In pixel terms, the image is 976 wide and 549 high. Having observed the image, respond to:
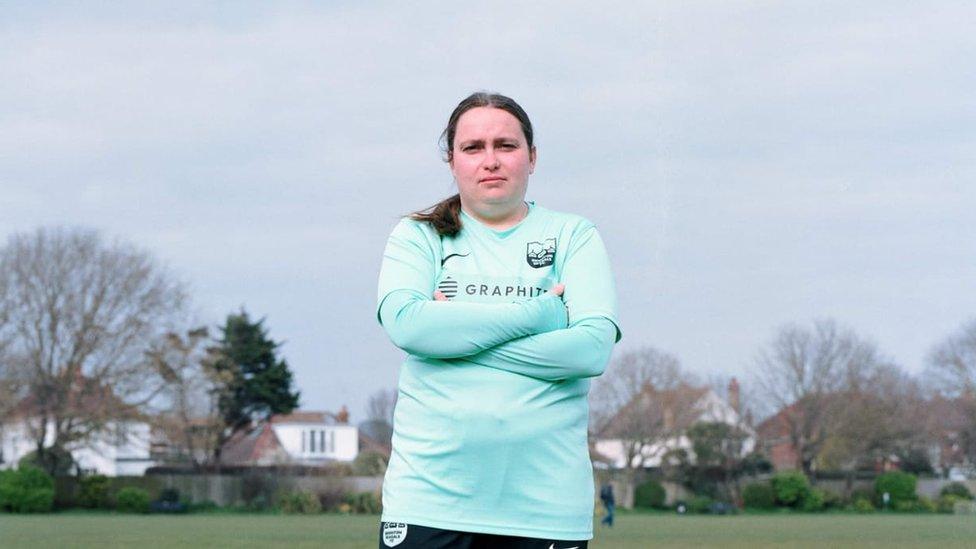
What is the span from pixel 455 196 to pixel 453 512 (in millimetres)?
896

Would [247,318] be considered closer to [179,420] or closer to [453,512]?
[179,420]

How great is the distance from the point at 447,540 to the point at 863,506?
72470 millimetres

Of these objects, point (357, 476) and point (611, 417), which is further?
point (611, 417)

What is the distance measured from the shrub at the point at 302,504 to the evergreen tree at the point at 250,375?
846 inches

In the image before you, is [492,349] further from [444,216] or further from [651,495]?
[651,495]

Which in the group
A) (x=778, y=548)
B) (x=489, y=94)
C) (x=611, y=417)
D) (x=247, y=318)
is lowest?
(x=778, y=548)

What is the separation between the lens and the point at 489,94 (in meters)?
3.80

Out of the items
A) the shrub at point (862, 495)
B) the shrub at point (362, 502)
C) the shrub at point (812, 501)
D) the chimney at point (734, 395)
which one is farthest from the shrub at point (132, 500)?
the shrub at point (862, 495)

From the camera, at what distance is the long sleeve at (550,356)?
11.8 feet

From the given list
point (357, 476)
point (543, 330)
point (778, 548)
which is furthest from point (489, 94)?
point (357, 476)

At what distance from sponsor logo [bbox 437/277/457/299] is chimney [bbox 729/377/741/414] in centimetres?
8009

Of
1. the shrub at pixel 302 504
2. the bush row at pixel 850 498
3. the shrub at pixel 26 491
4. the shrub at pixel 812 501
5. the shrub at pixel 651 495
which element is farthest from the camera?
the shrub at pixel 651 495

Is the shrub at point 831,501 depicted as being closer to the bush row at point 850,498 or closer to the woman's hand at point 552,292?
the bush row at point 850,498

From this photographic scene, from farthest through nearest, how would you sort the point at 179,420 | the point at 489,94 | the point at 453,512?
the point at 179,420 → the point at 489,94 → the point at 453,512
